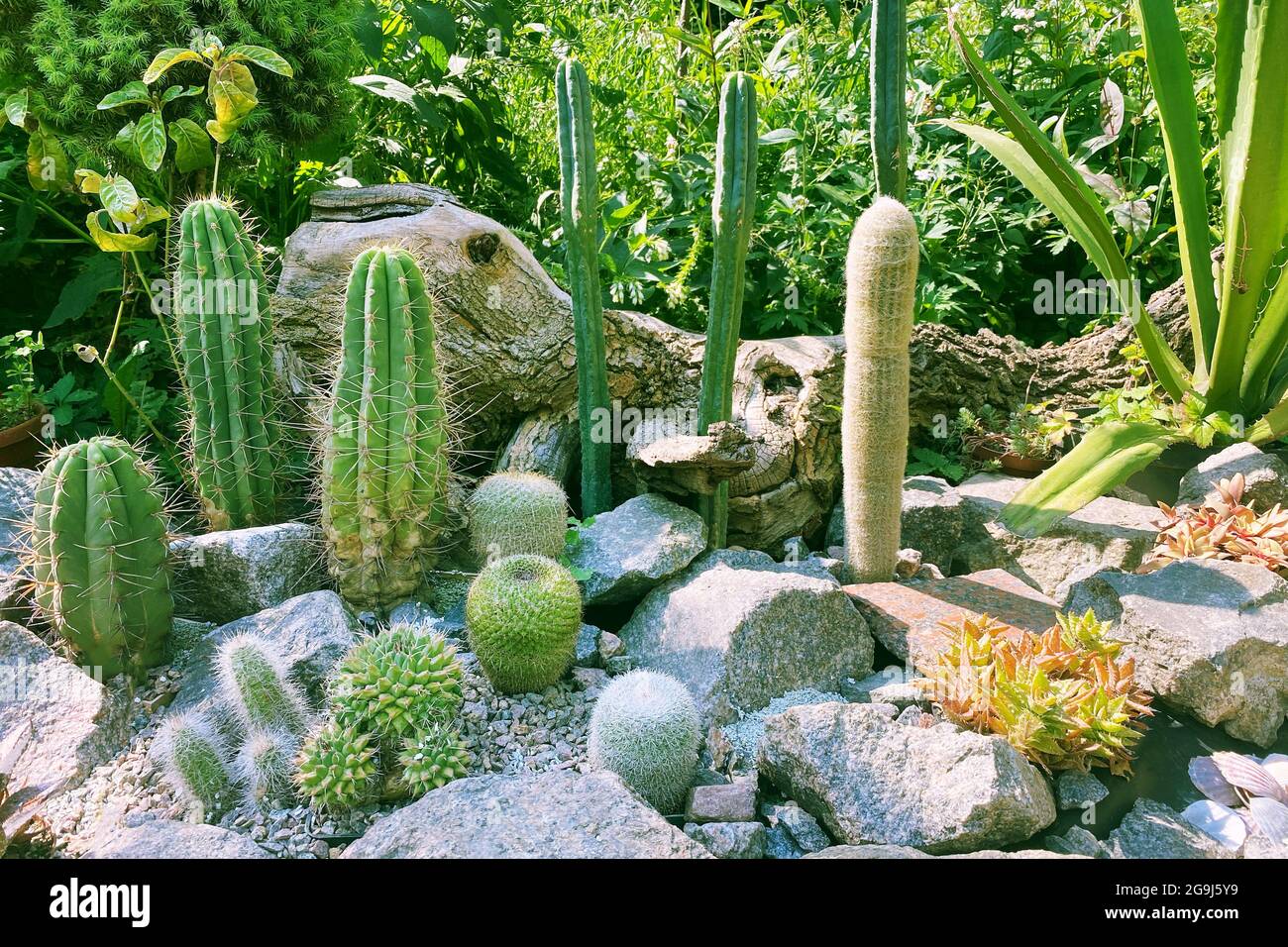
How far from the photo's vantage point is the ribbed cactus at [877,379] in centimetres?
302

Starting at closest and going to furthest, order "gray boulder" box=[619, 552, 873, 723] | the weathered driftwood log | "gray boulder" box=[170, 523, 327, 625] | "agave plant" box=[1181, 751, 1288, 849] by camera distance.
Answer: "agave plant" box=[1181, 751, 1288, 849] < "gray boulder" box=[619, 552, 873, 723] < "gray boulder" box=[170, 523, 327, 625] < the weathered driftwood log

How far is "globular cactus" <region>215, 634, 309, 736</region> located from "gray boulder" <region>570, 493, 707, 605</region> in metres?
0.95

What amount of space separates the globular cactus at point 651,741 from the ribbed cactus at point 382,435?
2.93ft

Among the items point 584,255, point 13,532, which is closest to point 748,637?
point 584,255

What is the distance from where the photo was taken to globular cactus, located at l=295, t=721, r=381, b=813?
2.30m

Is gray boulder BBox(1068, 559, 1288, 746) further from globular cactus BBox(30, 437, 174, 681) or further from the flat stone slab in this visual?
globular cactus BBox(30, 437, 174, 681)

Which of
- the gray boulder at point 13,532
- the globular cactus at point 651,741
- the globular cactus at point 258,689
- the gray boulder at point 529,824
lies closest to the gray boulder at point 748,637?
the globular cactus at point 651,741

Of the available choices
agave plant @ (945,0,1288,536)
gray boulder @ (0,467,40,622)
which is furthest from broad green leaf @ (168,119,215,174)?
agave plant @ (945,0,1288,536)

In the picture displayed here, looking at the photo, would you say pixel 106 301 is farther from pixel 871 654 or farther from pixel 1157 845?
pixel 1157 845

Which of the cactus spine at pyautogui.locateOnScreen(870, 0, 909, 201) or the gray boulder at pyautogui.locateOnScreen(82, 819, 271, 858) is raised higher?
the cactus spine at pyautogui.locateOnScreen(870, 0, 909, 201)

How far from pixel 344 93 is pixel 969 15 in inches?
144

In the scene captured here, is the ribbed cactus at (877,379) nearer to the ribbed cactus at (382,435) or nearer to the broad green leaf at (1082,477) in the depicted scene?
the broad green leaf at (1082,477)

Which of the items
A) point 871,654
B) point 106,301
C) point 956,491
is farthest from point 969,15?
point 106,301

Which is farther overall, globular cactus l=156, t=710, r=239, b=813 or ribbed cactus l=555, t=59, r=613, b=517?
ribbed cactus l=555, t=59, r=613, b=517
